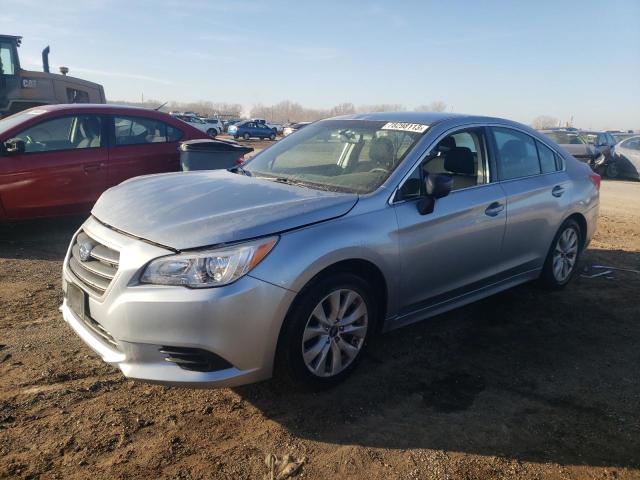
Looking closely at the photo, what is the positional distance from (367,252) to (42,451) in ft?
6.57

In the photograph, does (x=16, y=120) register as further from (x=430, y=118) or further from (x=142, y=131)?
(x=430, y=118)

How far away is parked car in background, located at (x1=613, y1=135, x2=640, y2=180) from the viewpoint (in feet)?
54.7

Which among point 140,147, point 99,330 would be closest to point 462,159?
point 99,330

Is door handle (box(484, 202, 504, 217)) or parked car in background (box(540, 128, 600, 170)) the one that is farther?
parked car in background (box(540, 128, 600, 170))

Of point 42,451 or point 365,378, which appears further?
point 365,378

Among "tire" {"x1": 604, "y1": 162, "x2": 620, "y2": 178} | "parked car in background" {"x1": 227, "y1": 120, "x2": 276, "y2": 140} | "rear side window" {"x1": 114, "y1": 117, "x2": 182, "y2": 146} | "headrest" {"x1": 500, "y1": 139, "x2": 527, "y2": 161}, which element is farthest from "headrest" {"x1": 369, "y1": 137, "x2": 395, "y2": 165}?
"parked car in background" {"x1": 227, "y1": 120, "x2": 276, "y2": 140}

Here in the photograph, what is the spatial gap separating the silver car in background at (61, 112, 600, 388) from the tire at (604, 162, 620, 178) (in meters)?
14.9

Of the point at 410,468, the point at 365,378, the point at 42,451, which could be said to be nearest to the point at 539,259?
the point at 365,378

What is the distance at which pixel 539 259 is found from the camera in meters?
4.70

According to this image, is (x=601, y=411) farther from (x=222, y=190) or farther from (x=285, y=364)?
(x=222, y=190)

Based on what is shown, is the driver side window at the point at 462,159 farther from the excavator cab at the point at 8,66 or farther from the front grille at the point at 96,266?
the excavator cab at the point at 8,66

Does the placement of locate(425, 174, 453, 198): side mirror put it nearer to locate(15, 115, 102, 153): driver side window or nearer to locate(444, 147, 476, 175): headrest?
locate(444, 147, 476, 175): headrest

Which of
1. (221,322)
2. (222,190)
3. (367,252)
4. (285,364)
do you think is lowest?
(285,364)

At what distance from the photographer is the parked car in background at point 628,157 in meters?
16.7
